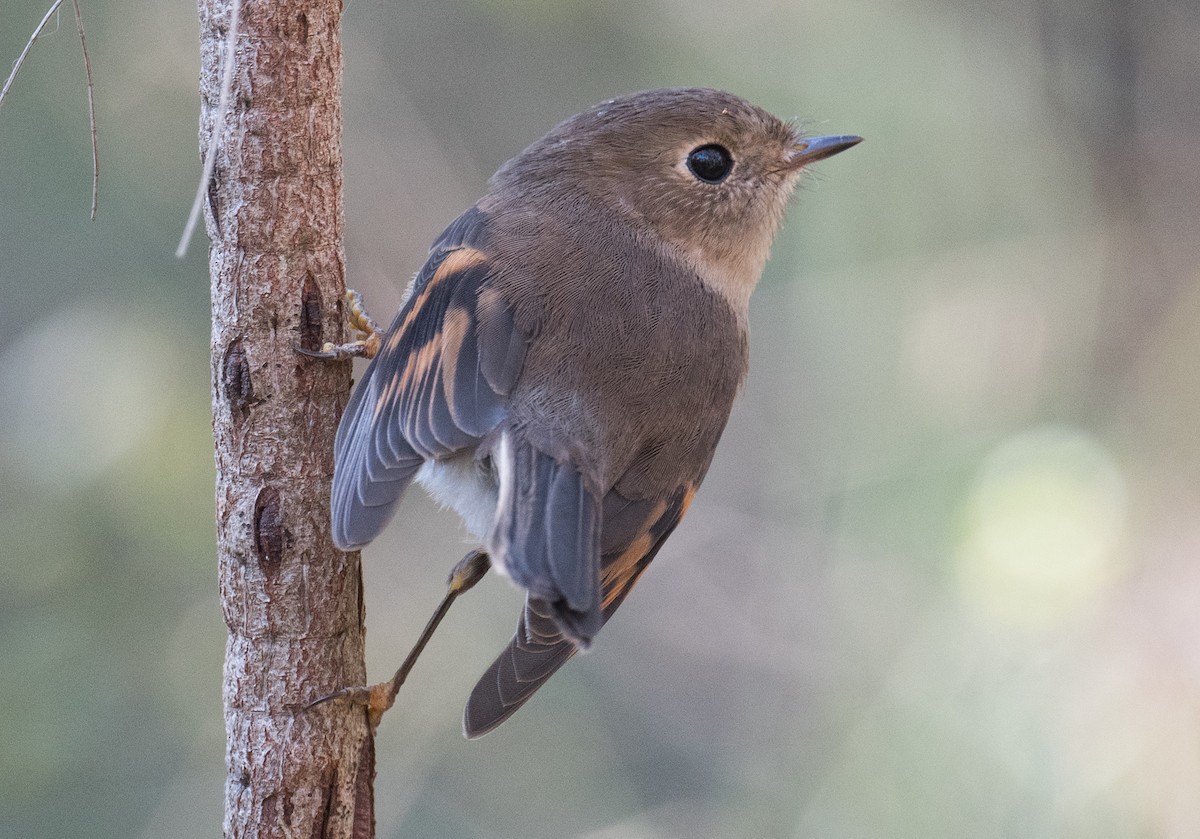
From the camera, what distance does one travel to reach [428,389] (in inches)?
103

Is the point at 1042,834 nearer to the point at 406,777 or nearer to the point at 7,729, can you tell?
the point at 406,777

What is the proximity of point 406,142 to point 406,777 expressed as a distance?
2.49 meters

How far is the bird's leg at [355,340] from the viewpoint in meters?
2.46

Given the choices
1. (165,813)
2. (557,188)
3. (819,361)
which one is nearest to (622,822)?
(165,813)

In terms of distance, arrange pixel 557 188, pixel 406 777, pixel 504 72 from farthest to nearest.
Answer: pixel 504 72 → pixel 406 777 → pixel 557 188

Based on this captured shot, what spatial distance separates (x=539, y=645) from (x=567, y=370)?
58 cm

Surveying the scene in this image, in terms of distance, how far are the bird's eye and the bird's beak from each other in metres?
0.19

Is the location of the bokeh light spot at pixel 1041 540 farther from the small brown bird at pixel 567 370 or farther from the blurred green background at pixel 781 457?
the small brown bird at pixel 567 370

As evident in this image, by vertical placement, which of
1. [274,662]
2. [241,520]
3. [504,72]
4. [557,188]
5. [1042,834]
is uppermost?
[504,72]

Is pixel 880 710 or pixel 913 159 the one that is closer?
pixel 880 710

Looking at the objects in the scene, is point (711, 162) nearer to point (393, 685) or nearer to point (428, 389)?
point (428, 389)

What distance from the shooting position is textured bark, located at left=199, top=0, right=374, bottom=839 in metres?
2.33

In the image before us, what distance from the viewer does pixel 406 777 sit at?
4801mm

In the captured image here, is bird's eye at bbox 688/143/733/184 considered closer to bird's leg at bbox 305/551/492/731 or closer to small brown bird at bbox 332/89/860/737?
small brown bird at bbox 332/89/860/737
